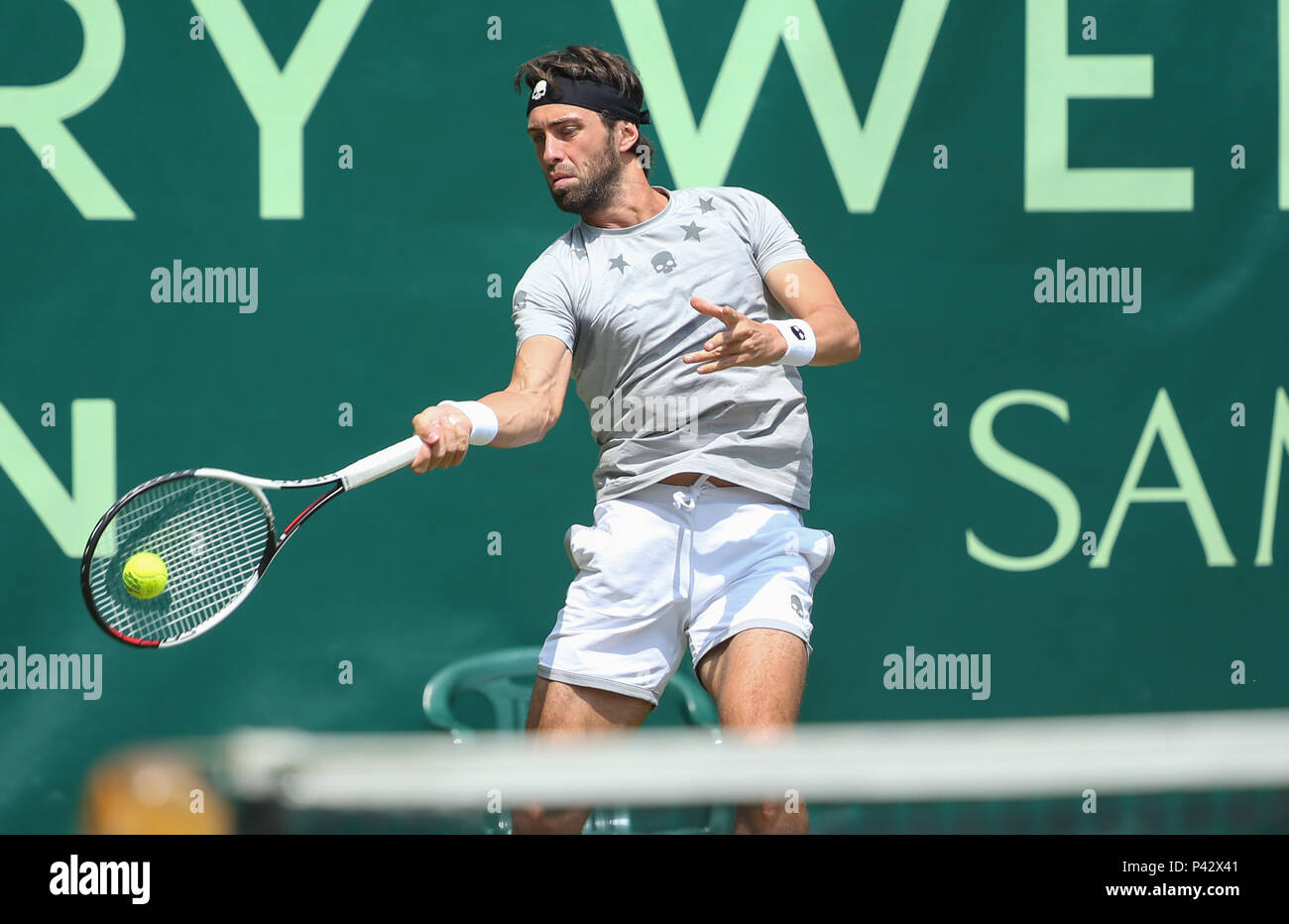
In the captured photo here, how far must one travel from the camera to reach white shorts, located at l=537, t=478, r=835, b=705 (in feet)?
10.1

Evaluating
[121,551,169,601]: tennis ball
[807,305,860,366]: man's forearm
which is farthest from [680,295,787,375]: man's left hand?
[121,551,169,601]: tennis ball

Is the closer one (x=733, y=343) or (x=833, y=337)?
(x=733, y=343)

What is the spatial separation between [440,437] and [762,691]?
759 mm

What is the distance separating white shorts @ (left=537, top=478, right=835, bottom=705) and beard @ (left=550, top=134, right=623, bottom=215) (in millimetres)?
630

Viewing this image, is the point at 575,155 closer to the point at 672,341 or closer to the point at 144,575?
the point at 672,341

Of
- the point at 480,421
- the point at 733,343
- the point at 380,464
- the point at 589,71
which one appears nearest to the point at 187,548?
the point at 380,464

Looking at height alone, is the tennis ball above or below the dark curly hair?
below

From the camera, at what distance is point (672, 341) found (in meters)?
3.19

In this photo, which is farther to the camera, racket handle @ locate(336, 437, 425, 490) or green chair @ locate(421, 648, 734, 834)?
green chair @ locate(421, 648, 734, 834)

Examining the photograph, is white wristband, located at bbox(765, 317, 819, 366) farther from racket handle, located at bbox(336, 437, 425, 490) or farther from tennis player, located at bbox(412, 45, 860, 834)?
racket handle, located at bbox(336, 437, 425, 490)

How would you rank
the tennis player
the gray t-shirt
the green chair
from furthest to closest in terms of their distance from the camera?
the green chair < the gray t-shirt < the tennis player

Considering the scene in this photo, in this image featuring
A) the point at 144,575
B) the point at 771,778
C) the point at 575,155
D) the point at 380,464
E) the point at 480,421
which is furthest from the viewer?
the point at 575,155

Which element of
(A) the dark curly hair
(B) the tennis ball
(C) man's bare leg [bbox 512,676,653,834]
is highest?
(A) the dark curly hair
